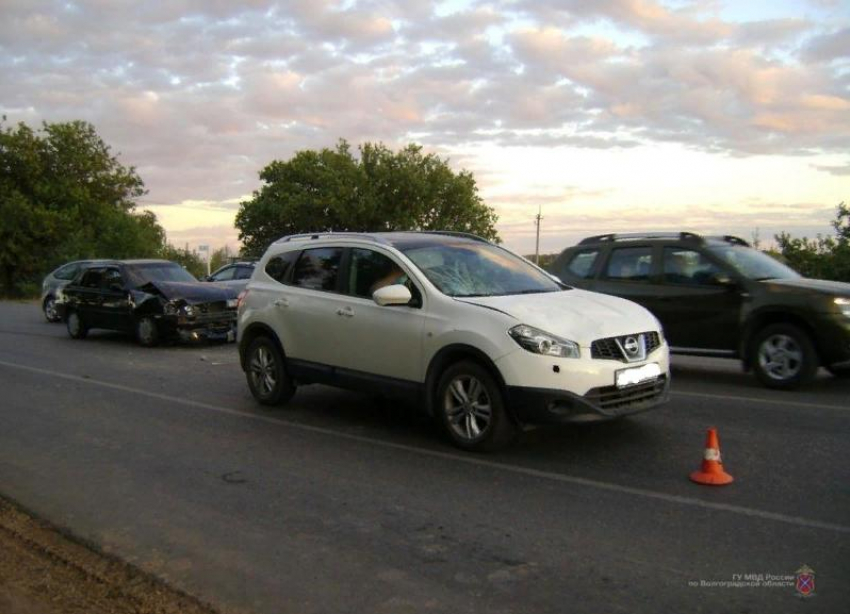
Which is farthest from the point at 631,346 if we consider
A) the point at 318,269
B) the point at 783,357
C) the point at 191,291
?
the point at 191,291

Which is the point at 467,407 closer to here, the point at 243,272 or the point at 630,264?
the point at 630,264

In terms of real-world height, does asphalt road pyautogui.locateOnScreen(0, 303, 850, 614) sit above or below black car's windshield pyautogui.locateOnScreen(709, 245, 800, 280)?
below

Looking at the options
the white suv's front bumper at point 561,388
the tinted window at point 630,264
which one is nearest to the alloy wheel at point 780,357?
Answer: the tinted window at point 630,264

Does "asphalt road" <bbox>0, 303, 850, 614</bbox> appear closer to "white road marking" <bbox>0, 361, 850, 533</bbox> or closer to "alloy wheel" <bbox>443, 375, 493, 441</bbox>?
"white road marking" <bbox>0, 361, 850, 533</bbox>

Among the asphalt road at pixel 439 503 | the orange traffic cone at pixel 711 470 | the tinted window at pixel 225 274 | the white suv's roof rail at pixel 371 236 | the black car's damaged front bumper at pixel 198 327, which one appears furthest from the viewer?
the tinted window at pixel 225 274

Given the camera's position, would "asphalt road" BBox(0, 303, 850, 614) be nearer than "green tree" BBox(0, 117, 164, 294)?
Yes

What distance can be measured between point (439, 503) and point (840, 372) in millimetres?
6993

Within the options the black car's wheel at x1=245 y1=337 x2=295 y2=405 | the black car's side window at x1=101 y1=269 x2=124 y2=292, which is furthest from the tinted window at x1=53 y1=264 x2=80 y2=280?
the black car's wheel at x1=245 y1=337 x2=295 y2=405

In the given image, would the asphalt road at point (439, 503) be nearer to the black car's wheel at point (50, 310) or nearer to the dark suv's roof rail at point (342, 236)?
the dark suv's roof rail at point (342, 236)

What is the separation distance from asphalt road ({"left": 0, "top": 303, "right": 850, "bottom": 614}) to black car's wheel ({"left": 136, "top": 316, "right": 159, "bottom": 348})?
234 inches

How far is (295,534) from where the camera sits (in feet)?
16.5

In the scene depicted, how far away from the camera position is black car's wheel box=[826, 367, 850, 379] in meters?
10.2

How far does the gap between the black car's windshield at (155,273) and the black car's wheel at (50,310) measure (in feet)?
21.8

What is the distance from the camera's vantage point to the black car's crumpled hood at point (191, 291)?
15195 millimetres
